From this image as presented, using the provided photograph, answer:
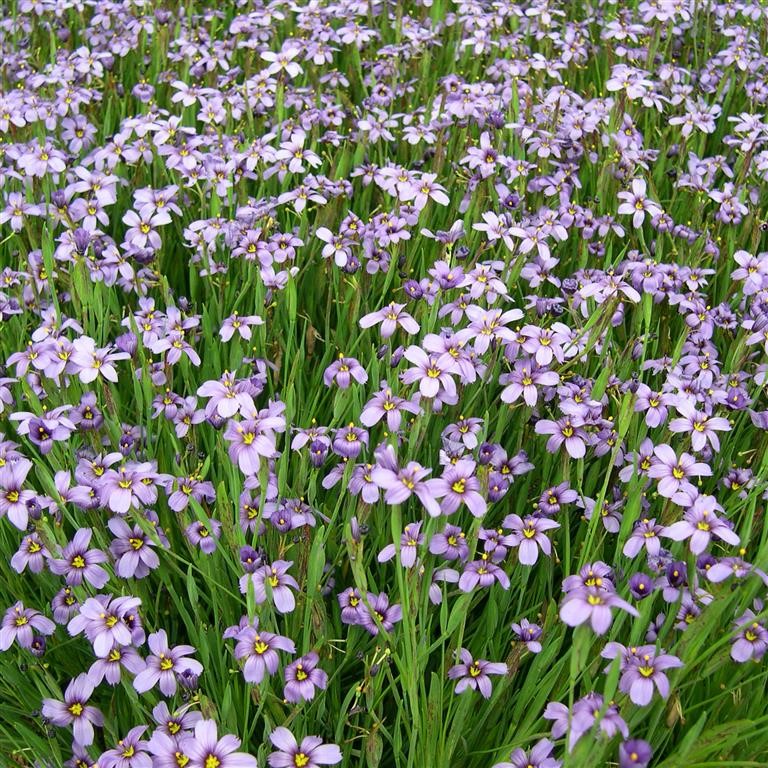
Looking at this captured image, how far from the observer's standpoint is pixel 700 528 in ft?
8.01

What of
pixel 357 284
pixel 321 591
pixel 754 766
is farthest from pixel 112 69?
pixel 754 766

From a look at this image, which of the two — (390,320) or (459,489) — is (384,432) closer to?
(390,320)

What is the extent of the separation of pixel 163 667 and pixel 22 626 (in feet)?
1.69

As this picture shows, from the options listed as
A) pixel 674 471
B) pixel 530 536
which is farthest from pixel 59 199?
pixel 674 471

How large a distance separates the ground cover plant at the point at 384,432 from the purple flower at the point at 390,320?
0.01 meters

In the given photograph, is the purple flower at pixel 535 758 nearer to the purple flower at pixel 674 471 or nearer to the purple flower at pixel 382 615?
the purple flower at pixel 382 615

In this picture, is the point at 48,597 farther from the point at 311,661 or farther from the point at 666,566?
the point at 666,566

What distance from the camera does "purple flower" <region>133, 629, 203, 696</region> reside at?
2463mm

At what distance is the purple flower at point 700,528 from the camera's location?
2396 mm

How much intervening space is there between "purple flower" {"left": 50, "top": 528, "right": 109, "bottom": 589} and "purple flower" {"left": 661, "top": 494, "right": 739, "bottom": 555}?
175 centimetres

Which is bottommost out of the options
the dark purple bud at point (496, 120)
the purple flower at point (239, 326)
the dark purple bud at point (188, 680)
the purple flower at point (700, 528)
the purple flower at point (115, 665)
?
the purple flower at point (115, 665)

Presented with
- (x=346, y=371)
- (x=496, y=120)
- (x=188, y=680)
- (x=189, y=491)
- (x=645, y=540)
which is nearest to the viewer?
(x=188, y=680)

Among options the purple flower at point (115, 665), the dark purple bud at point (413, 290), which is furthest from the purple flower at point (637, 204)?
the purple flower at point (115, 665)

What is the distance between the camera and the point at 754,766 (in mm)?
2352
